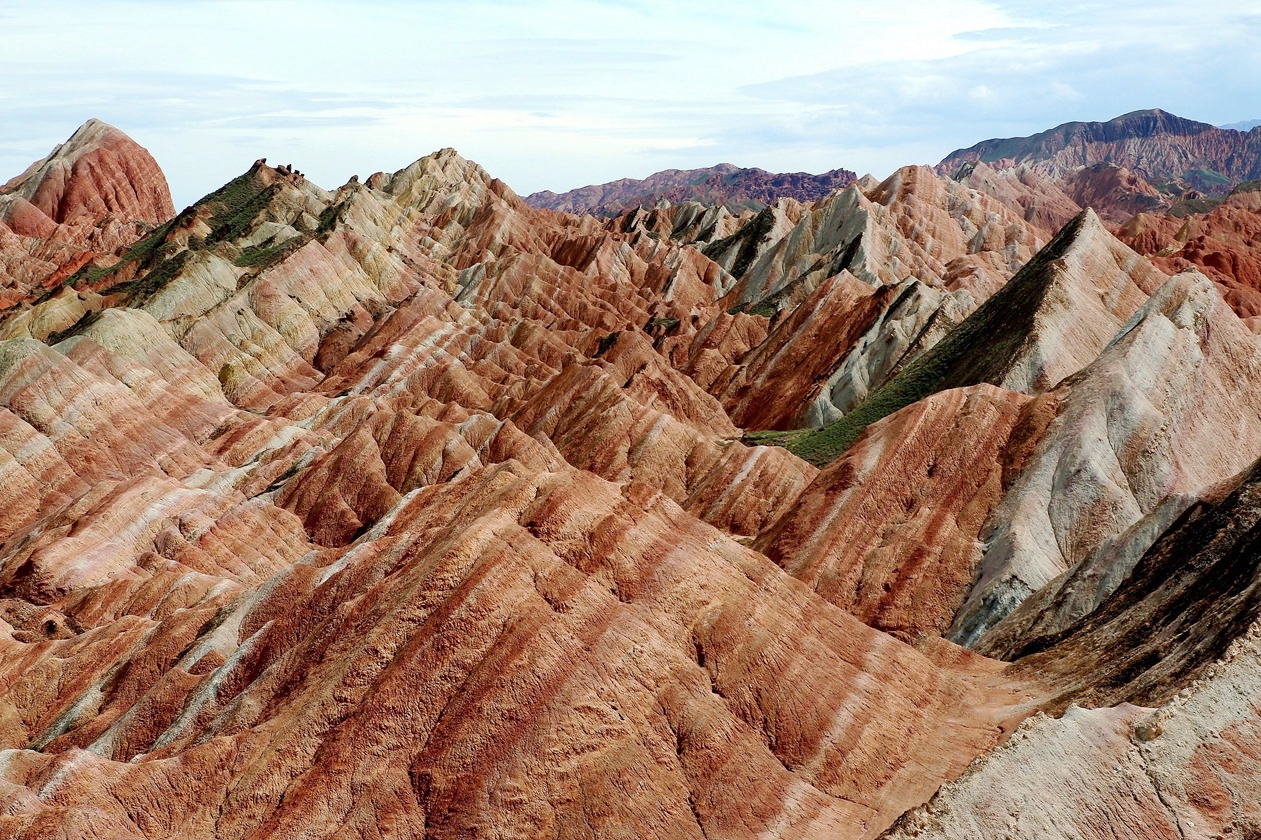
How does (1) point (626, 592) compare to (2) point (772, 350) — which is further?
(2) point (772, 350)

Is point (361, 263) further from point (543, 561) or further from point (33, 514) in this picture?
point (543, 561)

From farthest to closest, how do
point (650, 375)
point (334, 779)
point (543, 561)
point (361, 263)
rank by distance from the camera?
1. point (361, 263)
2. point (650, 375)
3. point (543, 561)
4. point (334, 779)

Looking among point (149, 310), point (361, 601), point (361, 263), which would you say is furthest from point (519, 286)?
point (361, 601)

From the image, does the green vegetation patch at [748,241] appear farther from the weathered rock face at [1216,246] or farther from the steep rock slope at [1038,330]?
the steep rock slope at [1038,330]

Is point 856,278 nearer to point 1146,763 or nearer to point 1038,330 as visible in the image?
point 1038,330

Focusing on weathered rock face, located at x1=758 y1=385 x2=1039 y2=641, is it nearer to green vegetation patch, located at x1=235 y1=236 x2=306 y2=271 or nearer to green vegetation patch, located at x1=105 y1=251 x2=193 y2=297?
green vegetation patch, located at x1=105 y1=251 x2=193 y2=297

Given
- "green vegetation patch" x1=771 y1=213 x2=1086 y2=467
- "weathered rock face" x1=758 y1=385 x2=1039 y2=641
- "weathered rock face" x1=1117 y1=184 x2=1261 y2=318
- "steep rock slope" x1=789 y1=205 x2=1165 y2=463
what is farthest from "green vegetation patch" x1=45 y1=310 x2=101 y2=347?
"weathered rock face" x1=1117 y1=184 x2=1261 y2=318

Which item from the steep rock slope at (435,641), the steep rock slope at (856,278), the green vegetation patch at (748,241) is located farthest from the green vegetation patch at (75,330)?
the green vegetation patch at (748,241)
